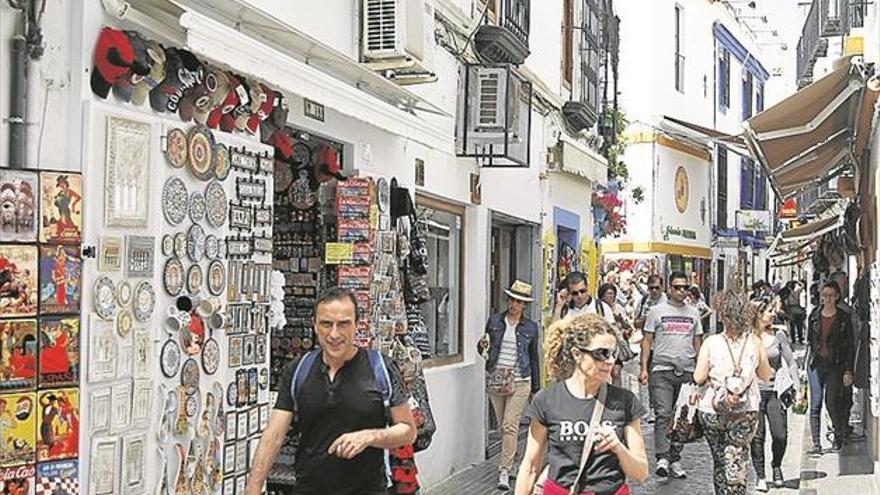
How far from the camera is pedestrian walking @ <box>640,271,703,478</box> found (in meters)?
11.6

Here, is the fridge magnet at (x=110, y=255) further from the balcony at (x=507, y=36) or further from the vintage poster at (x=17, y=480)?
the balcony at (x=507, y=36)

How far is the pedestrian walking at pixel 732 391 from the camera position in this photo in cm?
905

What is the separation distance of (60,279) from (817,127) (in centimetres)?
808

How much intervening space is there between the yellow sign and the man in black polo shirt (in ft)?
11.0

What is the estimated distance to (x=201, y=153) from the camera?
6.63 metres

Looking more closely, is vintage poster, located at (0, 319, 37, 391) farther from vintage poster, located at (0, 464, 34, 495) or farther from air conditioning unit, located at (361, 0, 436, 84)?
air conditioning unit, located at (361, 0, 436, 84)

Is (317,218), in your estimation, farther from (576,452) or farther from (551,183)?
(551,183)

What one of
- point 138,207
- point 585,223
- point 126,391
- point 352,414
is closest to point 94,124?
point 138,207

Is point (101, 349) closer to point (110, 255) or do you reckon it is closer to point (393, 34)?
point (110, 255)

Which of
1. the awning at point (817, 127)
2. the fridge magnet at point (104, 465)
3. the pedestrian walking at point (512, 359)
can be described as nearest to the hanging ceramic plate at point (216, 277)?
the fridge magnet at point (104, 465)

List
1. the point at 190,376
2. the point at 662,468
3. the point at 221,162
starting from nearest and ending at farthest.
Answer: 1. the point at 190,376
2. the point at 221,162
3. the point at 662,468

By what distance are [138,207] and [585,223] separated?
1308cm

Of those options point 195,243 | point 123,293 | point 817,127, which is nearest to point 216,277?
point 195,243

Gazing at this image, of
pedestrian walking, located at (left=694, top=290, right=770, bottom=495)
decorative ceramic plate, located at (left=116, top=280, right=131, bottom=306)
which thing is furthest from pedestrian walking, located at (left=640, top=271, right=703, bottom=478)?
decorative ceramic plate, located at (left=116, top=280, right=131, bottom=306)
